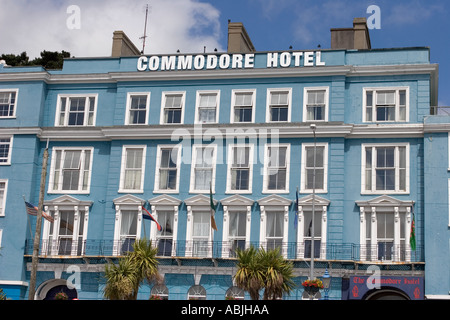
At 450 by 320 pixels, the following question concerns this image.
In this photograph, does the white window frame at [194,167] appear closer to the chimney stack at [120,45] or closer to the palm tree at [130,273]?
the palm tree at [130,273]

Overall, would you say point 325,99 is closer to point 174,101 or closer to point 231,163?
point 231,163

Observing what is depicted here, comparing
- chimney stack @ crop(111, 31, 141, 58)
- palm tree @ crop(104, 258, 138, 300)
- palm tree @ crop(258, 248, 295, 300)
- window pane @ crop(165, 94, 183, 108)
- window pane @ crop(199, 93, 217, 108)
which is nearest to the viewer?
palm tree @ crop(258, 248, 295, 300)

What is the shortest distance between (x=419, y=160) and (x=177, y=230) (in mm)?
14397

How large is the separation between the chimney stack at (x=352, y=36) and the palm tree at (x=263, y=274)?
1686 centimetres

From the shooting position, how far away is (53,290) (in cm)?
4259

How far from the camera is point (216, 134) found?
41.6m

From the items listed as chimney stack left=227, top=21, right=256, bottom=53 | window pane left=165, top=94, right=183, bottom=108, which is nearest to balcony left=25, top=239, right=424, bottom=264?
window pane left=165, top=94, right=183, bottom=108

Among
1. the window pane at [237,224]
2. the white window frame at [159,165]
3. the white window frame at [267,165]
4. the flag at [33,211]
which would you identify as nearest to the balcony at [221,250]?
the window pane at [237,224]

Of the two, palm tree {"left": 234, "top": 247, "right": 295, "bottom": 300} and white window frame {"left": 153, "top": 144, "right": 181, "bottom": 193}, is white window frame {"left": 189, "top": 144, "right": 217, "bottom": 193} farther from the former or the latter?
palm tree {"left": 234, "top": 247, "right": 295, "bottom": 300}

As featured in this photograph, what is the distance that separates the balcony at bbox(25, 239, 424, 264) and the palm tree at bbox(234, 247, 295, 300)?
18.0ft

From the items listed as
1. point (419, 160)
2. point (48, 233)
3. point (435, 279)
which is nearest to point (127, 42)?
point (48, 233)

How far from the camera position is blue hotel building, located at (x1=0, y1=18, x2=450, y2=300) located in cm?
3856
